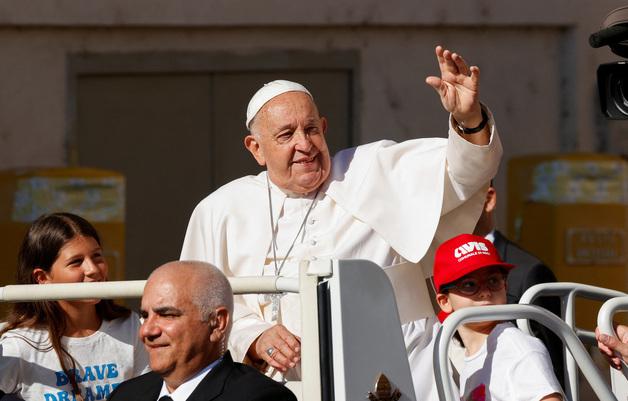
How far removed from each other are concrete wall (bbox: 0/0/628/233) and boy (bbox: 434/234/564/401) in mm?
6170

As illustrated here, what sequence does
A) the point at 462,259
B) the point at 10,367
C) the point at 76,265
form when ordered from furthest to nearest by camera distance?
the point at 76,265, the point at 10,367, the point at 462,259

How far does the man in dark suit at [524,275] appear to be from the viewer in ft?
18.6

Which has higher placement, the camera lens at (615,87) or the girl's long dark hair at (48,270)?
the camera lens at (615,87)

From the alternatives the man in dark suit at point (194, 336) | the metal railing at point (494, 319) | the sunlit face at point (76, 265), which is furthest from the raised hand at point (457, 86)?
the sunlit face at point (76, 265)

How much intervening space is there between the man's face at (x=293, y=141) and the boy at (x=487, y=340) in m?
0.69

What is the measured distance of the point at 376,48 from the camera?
36.6 ft

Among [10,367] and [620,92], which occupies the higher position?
[620,92]

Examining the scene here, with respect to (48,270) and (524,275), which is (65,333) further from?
(524,275)

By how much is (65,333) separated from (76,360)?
11cm

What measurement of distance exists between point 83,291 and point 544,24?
7.60m

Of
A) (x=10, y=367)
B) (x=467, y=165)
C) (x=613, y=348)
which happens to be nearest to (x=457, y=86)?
(x=467, y=165)

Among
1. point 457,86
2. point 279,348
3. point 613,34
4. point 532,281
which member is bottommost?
point 279,348

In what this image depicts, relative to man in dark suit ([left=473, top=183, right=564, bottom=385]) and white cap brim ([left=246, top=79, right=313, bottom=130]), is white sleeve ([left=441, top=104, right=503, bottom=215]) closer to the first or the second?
man in dark suit ([left=473, top=183, right=564, bottom=385])

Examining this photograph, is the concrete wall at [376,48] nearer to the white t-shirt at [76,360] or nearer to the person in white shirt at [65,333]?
the person in white shirt at [65,333]
